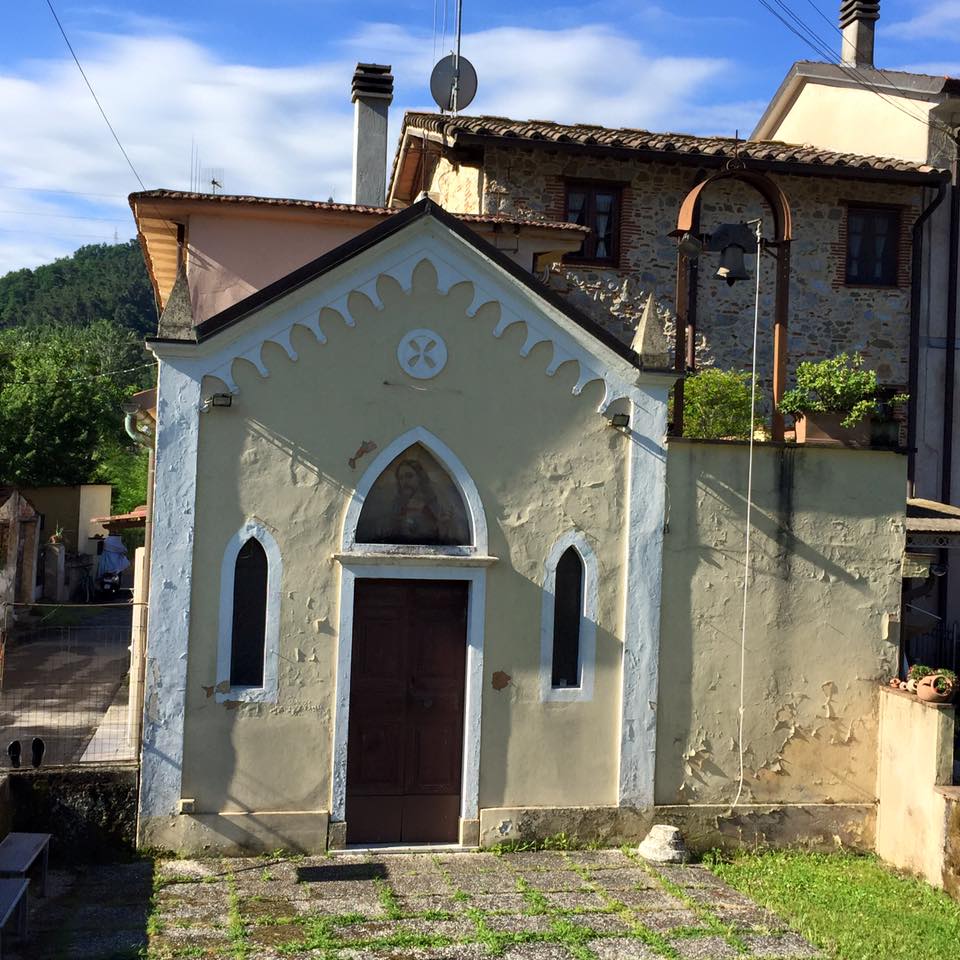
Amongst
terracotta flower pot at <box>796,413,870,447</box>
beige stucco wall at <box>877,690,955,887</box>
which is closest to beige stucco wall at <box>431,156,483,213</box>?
terracotta flower pot at <box>796,413,870,447</box>

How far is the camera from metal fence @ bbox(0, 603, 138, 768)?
10.2m

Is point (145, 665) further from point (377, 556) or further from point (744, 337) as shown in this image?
point (744, 337)

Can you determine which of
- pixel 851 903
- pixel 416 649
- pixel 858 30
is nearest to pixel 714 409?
pixel 416 649

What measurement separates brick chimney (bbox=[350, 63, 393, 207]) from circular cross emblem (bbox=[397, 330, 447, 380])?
7.57m

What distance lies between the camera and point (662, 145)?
15.8 metres

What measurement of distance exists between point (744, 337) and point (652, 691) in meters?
8.45

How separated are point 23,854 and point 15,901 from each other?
0.82 m

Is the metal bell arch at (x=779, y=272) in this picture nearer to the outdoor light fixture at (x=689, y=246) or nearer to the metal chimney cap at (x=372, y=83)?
the outdoor light fixture at (x=689, y=246)

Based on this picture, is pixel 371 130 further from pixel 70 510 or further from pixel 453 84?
pixel 70 510

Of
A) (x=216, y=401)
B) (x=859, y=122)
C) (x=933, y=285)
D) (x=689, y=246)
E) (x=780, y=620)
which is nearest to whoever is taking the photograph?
(x=216, y=401)

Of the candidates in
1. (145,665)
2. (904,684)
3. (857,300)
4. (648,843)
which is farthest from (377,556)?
(857,300)

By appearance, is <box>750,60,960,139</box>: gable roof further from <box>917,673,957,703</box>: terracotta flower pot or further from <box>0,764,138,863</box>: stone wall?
<box>0,764,138,863</box>: stone wall

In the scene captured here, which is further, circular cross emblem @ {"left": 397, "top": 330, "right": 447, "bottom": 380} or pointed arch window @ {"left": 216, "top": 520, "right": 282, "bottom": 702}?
circular cross emblem @ {"left": 397, "top": 330, "right": 447, "bottom": 380}

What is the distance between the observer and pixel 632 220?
53.8 ft
